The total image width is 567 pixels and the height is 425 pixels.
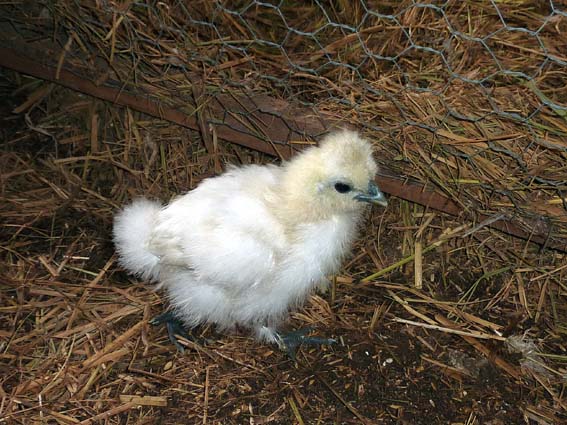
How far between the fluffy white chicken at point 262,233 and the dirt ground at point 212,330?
278 mm

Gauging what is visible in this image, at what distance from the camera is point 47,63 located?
9.09 ft

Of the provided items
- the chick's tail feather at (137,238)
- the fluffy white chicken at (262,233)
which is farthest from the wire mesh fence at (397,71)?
the chick's tail feather at (137,238)

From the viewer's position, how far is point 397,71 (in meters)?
2.50

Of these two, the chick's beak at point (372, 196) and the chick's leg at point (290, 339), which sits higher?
the chick's beak at point (372, 196)

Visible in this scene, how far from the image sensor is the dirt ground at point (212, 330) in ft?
7.19

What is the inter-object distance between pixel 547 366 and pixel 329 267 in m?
0.93

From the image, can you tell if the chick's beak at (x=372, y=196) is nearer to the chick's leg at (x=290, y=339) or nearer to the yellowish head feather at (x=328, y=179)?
the yellowish head feather at (x=328, y=179)

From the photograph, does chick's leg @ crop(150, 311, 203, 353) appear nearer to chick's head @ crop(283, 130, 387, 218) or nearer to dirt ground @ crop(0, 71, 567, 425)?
dirt ground @ crop(0, 71, 567, 425)

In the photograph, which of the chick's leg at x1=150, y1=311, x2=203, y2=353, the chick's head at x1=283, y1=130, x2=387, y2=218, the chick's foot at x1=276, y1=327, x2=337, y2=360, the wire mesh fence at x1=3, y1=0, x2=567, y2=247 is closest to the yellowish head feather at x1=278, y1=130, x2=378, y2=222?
the chick's head at x1=283, y1=130, x2=387, y2=218

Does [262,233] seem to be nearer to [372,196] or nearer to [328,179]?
[328,179]

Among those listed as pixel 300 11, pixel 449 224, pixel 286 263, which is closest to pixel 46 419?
pixel 286 263

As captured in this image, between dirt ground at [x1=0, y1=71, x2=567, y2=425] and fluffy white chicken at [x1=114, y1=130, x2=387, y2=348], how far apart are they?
278mm

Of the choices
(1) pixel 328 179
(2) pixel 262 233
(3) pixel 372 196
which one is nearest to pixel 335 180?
(1) pixel 328 179

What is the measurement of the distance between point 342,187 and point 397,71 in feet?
2.30
